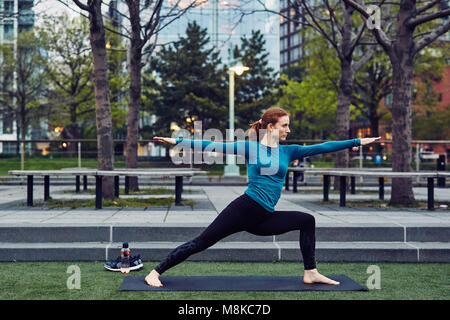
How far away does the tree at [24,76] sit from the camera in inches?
1526

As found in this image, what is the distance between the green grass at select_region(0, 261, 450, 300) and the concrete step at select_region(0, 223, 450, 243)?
654 millimetres

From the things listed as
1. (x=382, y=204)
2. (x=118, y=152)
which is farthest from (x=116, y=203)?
(x=118, y=152)

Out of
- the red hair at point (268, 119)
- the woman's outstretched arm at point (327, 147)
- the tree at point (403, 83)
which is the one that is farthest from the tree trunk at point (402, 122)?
the red hair at point (268, 119)

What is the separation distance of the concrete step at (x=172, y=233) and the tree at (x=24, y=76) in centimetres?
3379

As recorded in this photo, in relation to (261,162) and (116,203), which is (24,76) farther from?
(261,162)

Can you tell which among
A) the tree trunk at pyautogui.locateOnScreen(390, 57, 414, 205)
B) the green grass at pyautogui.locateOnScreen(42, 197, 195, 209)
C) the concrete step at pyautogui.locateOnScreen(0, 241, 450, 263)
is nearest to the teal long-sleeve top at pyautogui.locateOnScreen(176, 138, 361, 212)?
the concrete step at pyautogui.locateOnScreen(0, 241, 450, 263)

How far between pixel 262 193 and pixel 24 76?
38174 mm

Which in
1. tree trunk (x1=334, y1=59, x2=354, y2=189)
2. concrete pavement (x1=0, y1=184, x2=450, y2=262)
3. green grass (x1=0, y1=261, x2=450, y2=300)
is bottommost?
green grass (x1=0, y1=261, x2=450, y2=300)

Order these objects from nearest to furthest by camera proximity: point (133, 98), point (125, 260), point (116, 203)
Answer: point (125, 260)
point (116, 203)
point (133, 98)

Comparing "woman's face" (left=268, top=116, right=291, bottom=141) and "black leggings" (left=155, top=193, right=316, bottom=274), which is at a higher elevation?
"woman's face" (left=268, top=116, right=291, bottom=141)

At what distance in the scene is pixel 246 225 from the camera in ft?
16.0

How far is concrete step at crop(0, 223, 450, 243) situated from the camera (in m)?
6.95

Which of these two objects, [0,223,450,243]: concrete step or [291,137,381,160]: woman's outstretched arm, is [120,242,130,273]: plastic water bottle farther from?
[291,137,381,160]: woman's outstretched arm

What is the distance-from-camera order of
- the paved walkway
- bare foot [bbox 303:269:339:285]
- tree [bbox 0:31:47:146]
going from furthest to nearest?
1. tree [bbox 0:31:47:146]
2. the paved walkway
3. bare foot [bbox 303:269:339:285]
